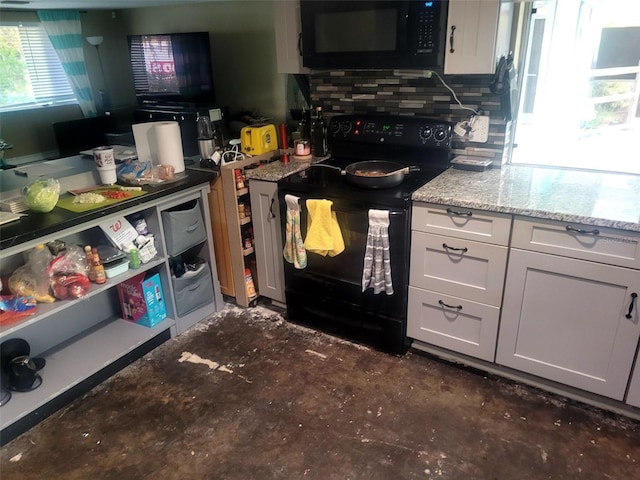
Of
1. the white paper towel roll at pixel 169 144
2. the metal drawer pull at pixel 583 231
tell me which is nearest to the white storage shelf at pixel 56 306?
the white paper towel roll at pixel 169 144

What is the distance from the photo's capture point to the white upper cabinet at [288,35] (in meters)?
2.42

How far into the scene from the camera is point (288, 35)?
8.14ft

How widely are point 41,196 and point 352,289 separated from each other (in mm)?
1429

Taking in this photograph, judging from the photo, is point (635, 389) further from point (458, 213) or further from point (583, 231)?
point (458, 213)

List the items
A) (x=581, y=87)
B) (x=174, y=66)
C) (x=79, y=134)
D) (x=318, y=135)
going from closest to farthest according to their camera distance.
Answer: (x=581, y=87)
(x=318, y=135)
(x=174, y=66)
(x=79, y=134)

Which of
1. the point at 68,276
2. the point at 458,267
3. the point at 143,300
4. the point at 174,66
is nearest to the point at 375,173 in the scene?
the point at 458,267

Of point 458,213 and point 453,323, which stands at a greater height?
point 458,213

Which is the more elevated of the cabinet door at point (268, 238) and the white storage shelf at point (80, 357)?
the cabinet door at point (268, 238)

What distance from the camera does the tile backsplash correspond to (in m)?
2.33

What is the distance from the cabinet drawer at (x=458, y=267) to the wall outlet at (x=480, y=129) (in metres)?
0.65

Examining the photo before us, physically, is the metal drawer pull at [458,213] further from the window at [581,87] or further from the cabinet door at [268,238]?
the cabinet door at [268,238]

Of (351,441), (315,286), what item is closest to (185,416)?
(351,441)

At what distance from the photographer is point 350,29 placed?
87.4 inches

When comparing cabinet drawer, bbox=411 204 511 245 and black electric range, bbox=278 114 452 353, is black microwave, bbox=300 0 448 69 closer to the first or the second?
black electric range, bbox=278 114 452 353
